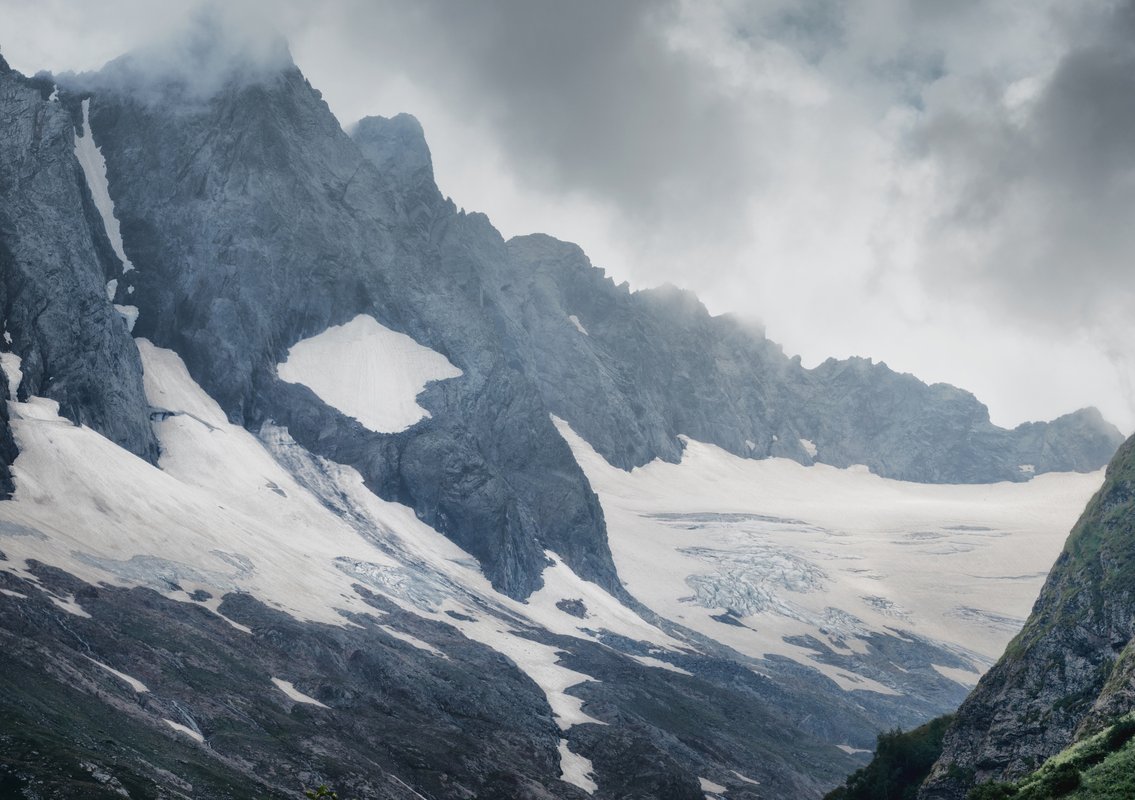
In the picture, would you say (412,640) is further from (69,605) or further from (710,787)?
(69,605)

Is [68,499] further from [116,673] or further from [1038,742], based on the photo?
[1038,742]

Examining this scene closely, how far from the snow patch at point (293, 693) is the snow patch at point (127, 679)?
18858 millimetres

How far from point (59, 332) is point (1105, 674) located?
150 metres

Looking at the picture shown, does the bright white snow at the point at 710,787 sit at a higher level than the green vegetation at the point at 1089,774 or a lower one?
lower

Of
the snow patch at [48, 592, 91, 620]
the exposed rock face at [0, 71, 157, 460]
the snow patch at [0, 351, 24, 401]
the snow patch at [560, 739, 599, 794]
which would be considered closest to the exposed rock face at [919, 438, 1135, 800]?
the snow patch at [560, 739, 599, 794]

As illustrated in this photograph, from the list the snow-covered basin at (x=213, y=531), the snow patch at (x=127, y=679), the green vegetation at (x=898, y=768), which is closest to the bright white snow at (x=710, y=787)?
the snow-covered basin at (x=213, y=531)

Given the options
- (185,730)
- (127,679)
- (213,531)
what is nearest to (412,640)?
(213,531)

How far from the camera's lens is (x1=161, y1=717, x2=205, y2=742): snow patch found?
85312 millimetres

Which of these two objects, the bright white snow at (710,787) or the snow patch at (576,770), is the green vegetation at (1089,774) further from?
the bright white snow at (710,787)

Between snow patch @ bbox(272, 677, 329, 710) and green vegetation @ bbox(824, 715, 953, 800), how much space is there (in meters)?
53.4

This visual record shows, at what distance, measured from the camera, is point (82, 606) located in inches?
4075

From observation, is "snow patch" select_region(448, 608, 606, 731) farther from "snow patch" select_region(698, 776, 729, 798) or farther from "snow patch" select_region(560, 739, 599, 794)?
"snow patch" select_region(698, 776, 729, 798)

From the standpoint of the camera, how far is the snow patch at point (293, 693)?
108438mm

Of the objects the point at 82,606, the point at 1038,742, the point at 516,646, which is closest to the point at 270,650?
the point at 82,606
